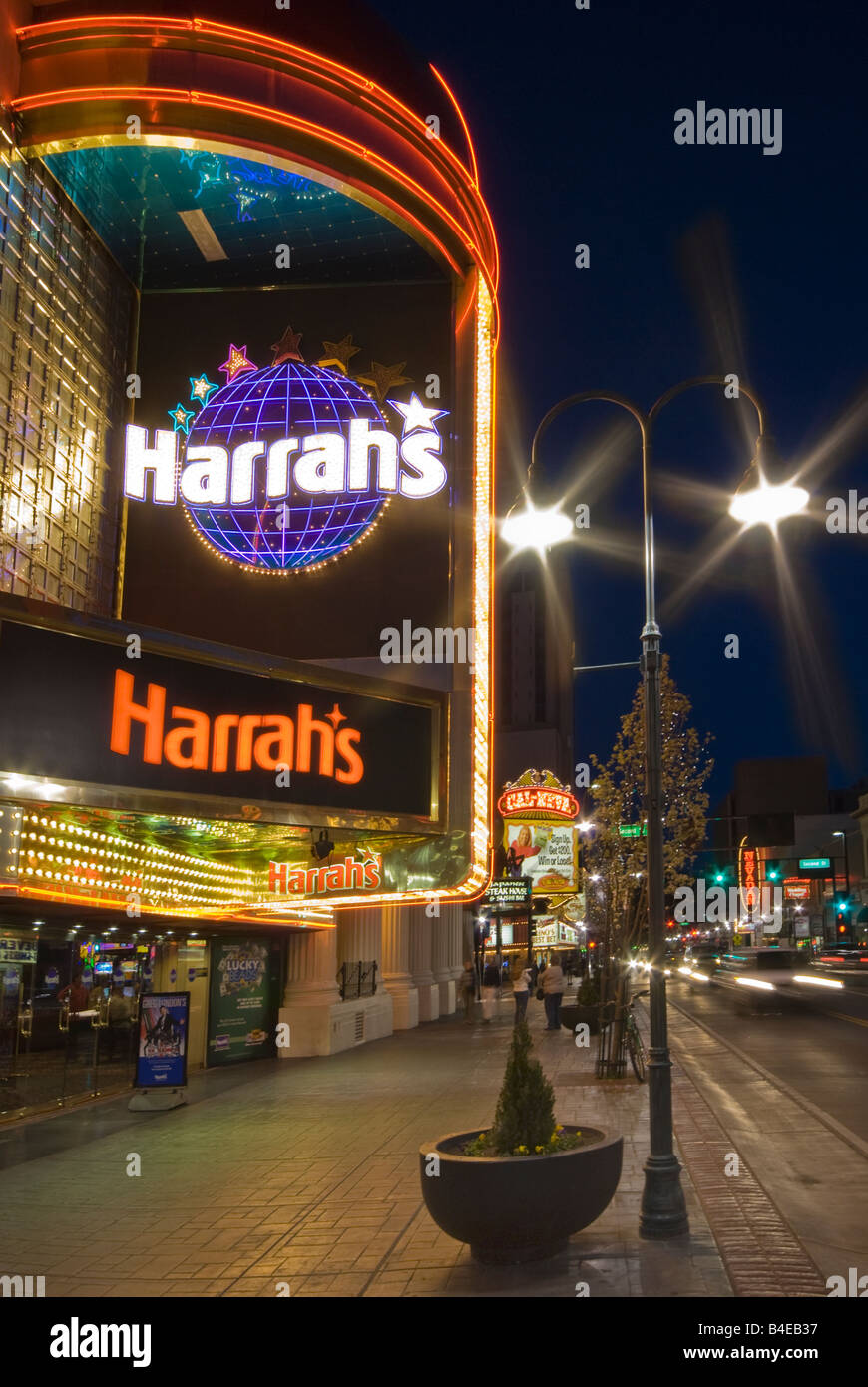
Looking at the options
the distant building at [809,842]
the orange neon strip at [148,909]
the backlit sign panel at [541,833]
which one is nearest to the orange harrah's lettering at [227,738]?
the orange neon strip at [148,909]

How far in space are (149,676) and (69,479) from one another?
610cm

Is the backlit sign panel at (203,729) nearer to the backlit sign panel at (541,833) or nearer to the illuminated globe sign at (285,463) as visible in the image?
the illuminated globe sign at (285,463)

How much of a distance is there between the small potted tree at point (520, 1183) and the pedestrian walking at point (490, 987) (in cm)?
2568

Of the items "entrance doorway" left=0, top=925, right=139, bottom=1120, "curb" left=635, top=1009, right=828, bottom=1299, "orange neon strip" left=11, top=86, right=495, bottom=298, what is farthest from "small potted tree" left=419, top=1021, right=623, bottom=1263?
"orange neon strip" left=11, top=86, right=495, bottom=298

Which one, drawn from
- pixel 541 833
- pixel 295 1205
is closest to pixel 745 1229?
pixel 295 1205

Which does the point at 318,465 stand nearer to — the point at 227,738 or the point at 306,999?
the point at 227,738

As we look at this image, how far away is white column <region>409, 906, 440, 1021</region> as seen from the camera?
3438 cm

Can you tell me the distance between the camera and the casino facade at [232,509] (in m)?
14.2

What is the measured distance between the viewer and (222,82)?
17.3m

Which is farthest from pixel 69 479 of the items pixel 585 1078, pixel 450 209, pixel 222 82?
pixel 585 1078

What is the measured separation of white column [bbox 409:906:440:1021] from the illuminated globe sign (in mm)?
16416

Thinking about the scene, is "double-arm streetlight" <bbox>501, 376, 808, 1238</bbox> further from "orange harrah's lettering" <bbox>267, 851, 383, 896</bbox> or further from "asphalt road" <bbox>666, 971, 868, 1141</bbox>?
"orange harrah's lettering" <bbox>267, 851, 383, 896</bbox>

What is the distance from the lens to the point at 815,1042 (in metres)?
24.8
